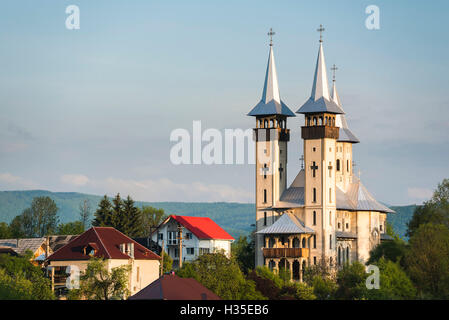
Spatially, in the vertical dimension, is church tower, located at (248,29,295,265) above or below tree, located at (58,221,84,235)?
above

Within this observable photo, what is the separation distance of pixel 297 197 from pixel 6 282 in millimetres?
38485

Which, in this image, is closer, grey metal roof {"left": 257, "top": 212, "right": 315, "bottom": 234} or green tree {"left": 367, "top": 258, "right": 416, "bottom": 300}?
green tree {"left": 367, "top": 258, "right": 416, "bottom": 300}

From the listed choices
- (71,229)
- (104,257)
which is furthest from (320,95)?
(71,229)

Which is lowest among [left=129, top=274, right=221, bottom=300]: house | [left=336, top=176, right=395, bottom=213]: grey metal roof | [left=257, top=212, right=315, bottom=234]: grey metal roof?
[left=129, top=274, right=221, bottom=300]: house

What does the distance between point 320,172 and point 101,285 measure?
115 ft

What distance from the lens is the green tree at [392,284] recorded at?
80.5m

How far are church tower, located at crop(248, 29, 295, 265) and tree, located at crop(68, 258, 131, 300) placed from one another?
104 feet

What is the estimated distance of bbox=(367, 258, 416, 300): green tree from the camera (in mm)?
80500

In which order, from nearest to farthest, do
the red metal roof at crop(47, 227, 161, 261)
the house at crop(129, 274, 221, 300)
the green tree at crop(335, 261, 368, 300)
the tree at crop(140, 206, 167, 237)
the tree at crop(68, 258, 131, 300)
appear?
the house at crop(129, 274, 221, 300) < the tree at crop(68, 258, 131, 300) < the green tree at crop(335, 261, 368, 300) < the red metal roof at crop(47, 227, 161, 261) < the tree at crop(140, 206, 167, 237)

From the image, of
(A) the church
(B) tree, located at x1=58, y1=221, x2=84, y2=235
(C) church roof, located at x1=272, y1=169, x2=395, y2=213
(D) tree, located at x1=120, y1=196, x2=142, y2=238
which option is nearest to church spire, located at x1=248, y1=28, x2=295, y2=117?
(A) the church

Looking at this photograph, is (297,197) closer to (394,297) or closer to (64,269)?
(64,269)

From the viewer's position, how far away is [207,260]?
3755 inches

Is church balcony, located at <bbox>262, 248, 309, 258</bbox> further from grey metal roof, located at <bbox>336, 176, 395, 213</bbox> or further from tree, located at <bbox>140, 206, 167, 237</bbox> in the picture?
tree, located at <bbox>140, 206, 167, 237</bbox>
